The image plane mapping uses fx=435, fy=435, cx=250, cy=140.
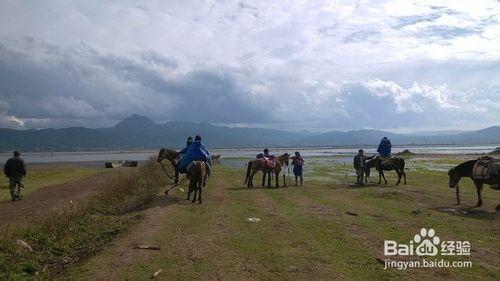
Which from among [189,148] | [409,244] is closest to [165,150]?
[189,148]

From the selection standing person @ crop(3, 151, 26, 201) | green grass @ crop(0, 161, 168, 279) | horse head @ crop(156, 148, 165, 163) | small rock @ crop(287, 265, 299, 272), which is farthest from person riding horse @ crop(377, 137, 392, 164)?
standing person @ crop(3, 151, 26, 201)

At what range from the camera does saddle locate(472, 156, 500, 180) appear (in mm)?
17156

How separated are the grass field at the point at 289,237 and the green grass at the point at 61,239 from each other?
80 cm

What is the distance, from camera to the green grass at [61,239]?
392 inches

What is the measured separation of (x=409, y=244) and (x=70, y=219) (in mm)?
10207

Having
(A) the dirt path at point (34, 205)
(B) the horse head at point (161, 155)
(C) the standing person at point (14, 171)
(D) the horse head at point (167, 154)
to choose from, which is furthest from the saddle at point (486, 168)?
(C) the standing person at point (14, 171)

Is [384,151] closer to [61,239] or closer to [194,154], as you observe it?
[194,154]

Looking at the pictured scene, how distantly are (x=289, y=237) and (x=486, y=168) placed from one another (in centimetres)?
1029

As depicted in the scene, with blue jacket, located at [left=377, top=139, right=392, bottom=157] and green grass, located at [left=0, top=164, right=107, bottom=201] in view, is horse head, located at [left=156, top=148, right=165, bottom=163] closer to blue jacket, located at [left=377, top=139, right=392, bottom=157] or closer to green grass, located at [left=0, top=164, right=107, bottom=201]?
green grass, located at [left=0, top=164, right=107, bottom=201]

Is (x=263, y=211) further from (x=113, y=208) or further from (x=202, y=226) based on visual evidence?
(x=113, y=208)

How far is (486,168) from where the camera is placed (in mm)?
17516

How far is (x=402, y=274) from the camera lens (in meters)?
8.82

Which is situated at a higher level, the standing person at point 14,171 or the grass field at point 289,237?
the standing person at point 14,171

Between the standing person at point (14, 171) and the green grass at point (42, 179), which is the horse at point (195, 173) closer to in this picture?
the standing person at point (14, 171)
